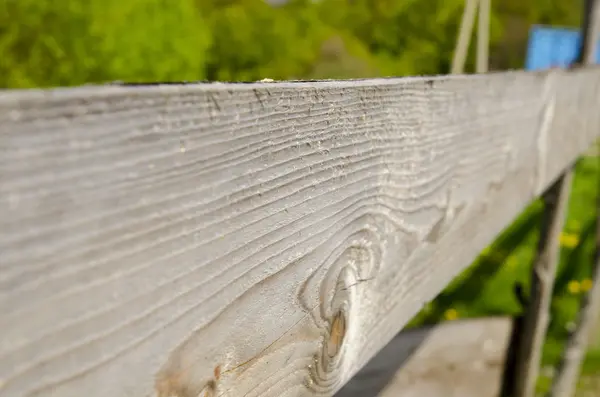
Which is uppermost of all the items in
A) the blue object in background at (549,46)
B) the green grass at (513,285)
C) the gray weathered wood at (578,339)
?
the blue object in background at (549,46)

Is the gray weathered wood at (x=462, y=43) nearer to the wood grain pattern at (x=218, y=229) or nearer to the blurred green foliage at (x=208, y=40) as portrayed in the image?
the wood grain pattern at (x=218, y=229)

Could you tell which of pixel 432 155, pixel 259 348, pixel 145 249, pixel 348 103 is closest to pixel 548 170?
pixel 432 155

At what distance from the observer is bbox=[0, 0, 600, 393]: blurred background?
3.96 metres

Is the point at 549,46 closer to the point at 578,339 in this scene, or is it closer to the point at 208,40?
the point at 208,40

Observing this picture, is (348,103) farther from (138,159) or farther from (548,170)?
(548,170)

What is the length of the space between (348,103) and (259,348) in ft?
0.82

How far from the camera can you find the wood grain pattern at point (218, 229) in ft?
1.06

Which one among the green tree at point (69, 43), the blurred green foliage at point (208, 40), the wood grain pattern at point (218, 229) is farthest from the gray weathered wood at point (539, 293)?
the green tree at point (69, 43)

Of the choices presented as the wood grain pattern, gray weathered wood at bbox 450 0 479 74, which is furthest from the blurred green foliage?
the wood grain pattern

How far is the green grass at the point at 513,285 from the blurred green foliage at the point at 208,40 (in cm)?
178

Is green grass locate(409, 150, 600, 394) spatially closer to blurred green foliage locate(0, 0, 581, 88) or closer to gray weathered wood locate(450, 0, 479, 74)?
blurred green foliage locate(0, 0, 581, 88)

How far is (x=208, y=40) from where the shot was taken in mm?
16312

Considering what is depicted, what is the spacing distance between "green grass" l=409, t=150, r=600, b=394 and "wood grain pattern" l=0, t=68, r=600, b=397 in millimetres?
2893

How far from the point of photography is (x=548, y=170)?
56.7 inches
